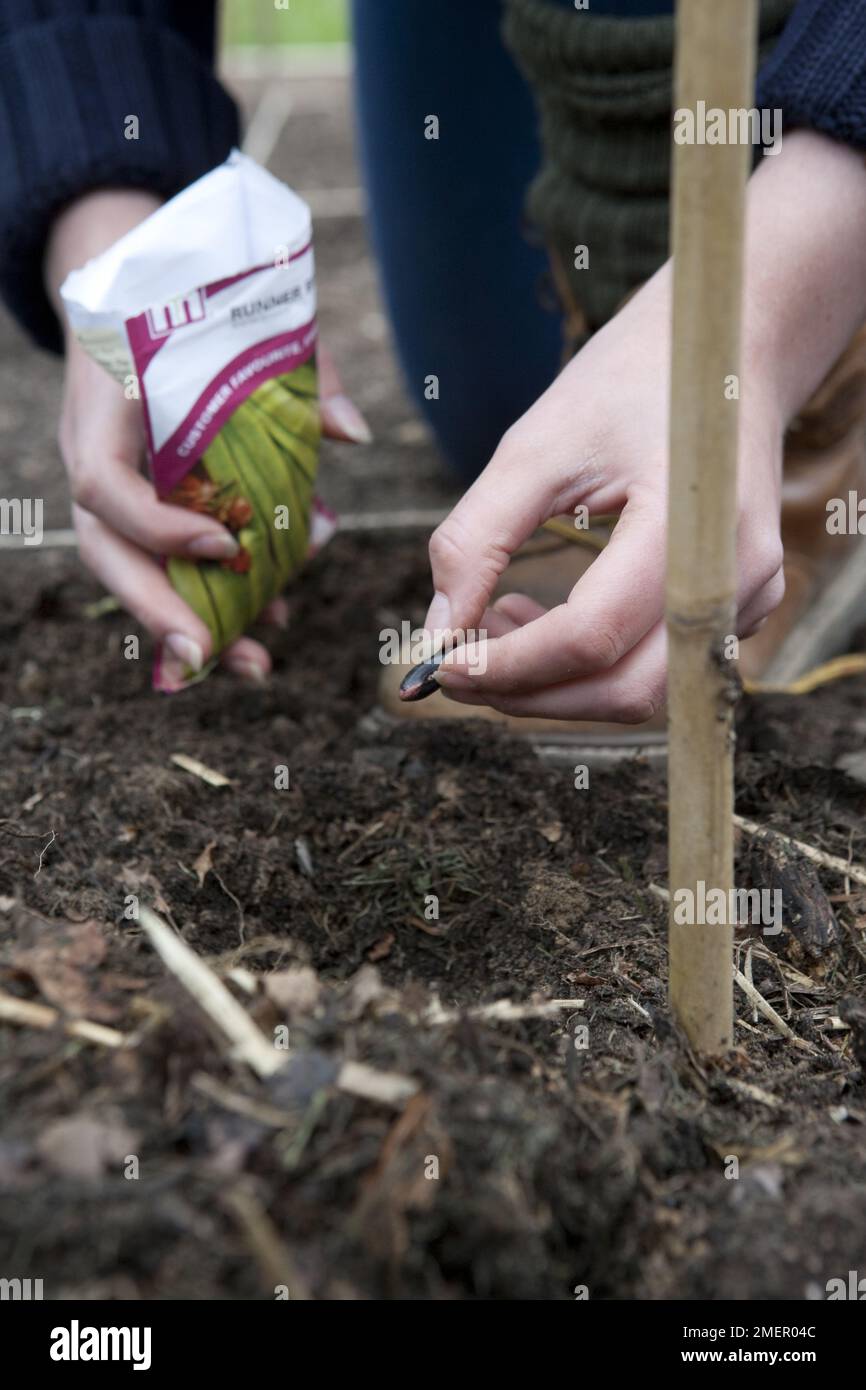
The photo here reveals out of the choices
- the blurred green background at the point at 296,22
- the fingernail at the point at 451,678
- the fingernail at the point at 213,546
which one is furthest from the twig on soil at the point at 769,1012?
the blurred green background at the point at 296,22

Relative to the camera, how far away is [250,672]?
1497 mm

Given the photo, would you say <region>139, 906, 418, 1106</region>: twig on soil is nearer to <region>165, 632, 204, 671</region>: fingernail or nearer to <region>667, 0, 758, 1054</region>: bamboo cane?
<region>667, 0, 758, 1054</region>: bamboo cane

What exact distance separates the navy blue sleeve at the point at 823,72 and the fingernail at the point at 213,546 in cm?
66

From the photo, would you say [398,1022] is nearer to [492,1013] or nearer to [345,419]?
[492,1013]

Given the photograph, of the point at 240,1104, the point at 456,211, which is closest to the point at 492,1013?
the point at 240,1104

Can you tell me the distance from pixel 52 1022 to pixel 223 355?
2.55 feet

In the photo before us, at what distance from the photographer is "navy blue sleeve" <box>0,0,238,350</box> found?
58.4 inches

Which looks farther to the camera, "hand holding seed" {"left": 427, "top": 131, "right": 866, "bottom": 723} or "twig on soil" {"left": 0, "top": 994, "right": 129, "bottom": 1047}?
"hand holding seed" {"left": 427, "top": 131, "right": 866, "bottom": 723}

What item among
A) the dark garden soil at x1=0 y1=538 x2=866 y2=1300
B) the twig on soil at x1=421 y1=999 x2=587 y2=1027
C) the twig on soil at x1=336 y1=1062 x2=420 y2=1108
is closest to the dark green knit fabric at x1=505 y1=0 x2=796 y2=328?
the dark garden soil at x1=0 y1=538 x2=866 y2=1300

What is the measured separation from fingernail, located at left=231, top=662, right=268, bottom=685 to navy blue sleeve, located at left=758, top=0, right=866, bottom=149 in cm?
80

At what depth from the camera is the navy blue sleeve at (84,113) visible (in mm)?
1483

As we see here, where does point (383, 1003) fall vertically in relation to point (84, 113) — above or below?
below

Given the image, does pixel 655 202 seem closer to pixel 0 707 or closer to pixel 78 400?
pixel 78 400
